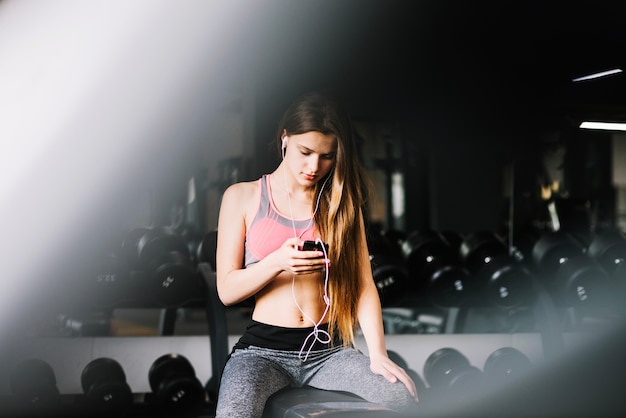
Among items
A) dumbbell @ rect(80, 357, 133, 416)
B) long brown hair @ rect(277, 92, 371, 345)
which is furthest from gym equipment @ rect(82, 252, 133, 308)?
long brown hair @ rect(277, 92, 371, 345)

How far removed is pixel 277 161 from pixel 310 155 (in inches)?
44.9

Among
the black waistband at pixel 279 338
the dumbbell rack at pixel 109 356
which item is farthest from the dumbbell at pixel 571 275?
the black waistband at pixel 279 338

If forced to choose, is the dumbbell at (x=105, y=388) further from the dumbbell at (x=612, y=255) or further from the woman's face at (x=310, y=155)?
the dumbbell at (x=612, y=255)

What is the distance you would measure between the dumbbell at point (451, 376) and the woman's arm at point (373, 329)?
1458 millimetres

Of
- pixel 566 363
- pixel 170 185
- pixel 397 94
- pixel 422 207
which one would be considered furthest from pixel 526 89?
pixel 170 185

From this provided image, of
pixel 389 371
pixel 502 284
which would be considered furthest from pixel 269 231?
pixel 502 284

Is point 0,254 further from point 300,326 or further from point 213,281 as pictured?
point 300,326

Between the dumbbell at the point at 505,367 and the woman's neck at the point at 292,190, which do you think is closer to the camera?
the woman's neck at the point at 292,190

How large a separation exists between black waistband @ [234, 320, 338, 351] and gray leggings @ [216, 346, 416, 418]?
0.01m

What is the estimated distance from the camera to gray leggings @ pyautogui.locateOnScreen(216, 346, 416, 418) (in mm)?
1604

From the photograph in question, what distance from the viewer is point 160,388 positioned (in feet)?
10.1

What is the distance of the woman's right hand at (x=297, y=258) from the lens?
5.25 feet

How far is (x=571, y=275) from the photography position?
3301 millimetres

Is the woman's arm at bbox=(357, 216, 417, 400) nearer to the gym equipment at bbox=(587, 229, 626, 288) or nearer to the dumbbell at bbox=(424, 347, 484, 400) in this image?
the dumbbell at bbox=(424, 347, 484, 400)
